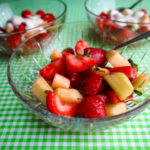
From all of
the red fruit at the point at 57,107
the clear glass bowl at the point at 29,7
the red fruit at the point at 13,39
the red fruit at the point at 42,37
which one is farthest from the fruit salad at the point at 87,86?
the clear glass bowl at the point at 29,7

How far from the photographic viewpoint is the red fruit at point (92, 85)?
597 mm

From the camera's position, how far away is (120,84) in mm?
579

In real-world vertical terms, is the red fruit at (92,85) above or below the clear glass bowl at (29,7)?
below

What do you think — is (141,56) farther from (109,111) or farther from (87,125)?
(87,125)

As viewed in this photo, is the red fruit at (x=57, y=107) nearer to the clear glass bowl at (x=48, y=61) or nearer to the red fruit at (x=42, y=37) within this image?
the clear glass bowl at (x=48, y=61)

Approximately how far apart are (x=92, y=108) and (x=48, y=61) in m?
0.48

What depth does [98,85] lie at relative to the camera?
596mm

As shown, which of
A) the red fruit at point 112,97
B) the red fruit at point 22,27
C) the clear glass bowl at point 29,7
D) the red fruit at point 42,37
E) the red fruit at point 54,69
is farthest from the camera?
the clear glass bowl at point 29,7

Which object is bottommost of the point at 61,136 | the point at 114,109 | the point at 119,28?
the point at 61,136

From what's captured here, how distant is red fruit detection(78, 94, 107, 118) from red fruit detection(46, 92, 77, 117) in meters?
0.03

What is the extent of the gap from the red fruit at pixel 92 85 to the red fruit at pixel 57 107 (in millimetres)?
85

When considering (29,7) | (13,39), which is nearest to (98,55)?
(13,39)

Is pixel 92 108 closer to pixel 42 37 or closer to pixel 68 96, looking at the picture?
pixel 68 96

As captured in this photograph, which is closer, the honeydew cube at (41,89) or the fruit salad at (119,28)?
the honeydew cube at (41,89)
